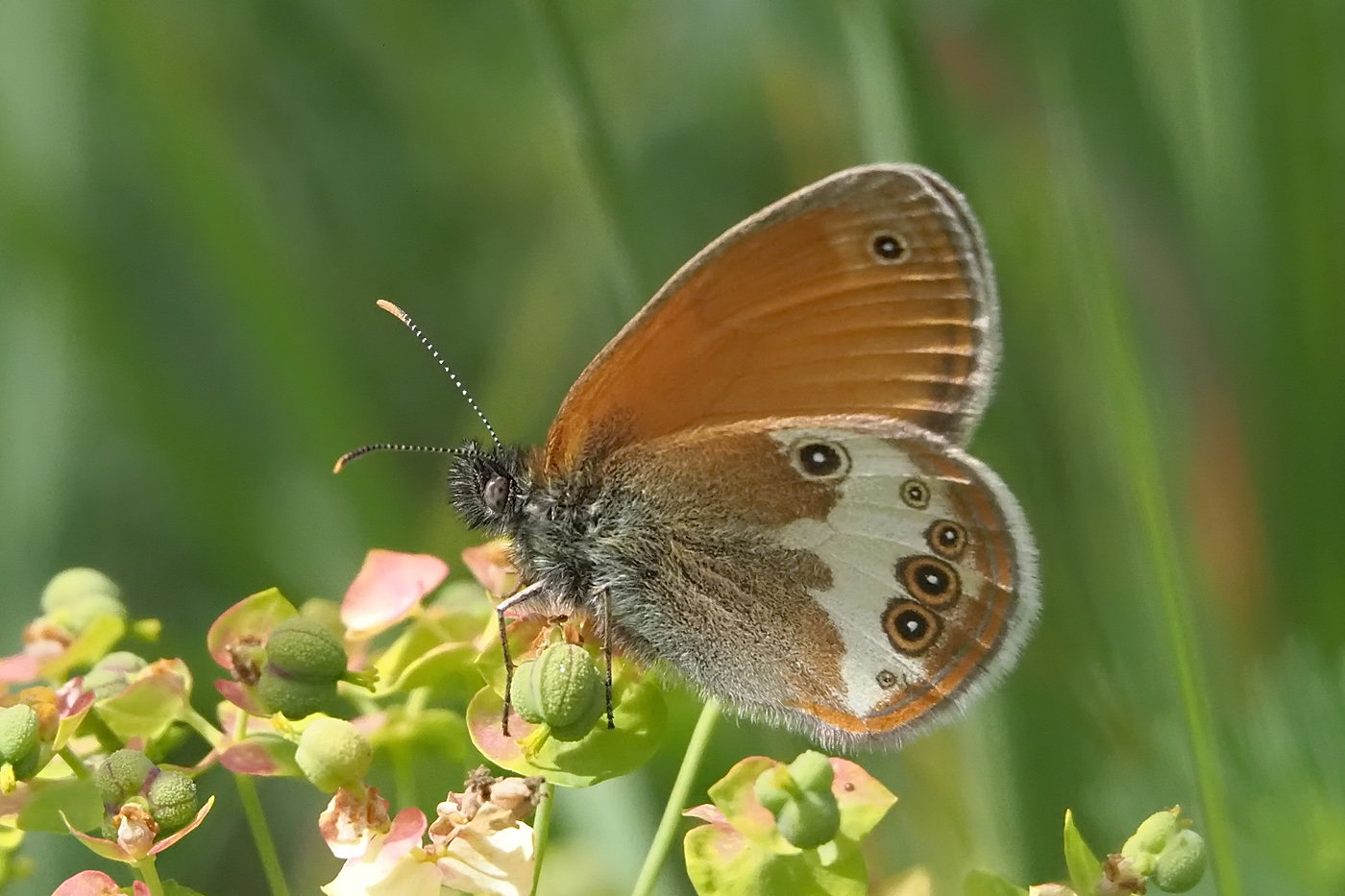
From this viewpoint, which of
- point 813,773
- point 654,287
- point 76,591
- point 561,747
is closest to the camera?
point 813,773

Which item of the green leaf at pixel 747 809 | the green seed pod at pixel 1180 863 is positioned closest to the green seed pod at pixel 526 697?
the green leaf at pixel 747 809

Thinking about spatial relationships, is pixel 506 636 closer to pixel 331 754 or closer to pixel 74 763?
pixel 331 754

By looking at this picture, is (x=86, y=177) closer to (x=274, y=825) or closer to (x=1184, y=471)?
(x=274, y=825)

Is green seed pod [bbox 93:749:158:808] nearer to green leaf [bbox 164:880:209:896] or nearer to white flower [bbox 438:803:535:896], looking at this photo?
green leaf [bbox 164:880:209:896]

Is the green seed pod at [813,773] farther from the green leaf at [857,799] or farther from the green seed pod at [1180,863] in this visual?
the green seed pod at [1180,863]

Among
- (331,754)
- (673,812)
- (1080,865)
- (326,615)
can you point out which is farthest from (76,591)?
(1080,865)

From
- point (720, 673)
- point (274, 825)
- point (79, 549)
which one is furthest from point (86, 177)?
point (720, 673)

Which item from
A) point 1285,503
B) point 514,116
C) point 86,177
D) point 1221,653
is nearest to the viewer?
point 1221,653
